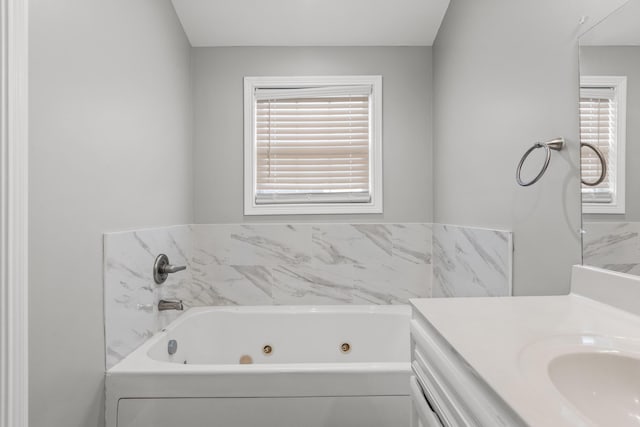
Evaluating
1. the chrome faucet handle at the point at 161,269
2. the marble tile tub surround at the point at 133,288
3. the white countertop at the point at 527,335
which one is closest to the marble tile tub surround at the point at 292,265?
the marble tile tub surround at the point at 133,288

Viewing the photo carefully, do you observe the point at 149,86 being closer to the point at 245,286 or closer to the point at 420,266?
the point at 245,286

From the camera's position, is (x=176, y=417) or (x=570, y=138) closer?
(x=570, y=138)

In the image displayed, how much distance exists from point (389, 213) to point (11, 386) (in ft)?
6.67

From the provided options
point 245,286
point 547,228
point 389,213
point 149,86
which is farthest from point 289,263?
point 547,228

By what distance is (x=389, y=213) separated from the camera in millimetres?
2416

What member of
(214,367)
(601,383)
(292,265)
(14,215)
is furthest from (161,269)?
(601,383)

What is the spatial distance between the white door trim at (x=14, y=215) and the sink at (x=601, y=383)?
4.05 ft

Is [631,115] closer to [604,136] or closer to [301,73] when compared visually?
[604,136]

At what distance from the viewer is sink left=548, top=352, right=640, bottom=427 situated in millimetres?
611

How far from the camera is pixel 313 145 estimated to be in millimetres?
2473

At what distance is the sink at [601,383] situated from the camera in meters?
0.61

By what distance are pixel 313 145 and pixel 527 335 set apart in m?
1.95

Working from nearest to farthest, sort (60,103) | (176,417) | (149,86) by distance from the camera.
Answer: (60,103), (176,417), (149,86)
